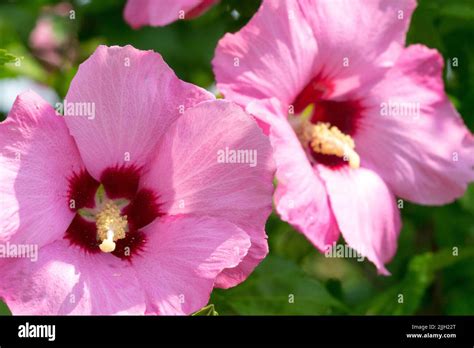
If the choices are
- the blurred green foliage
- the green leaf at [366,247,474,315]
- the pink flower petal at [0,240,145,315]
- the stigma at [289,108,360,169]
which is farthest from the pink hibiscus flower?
the green leaf at [366,247,474,315]

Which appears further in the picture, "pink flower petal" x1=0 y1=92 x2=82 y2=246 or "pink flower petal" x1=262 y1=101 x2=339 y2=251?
"pink flower petal" x1=262 y1=101 x2=339 y2=251

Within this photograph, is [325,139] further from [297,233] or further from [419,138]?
[297,233]

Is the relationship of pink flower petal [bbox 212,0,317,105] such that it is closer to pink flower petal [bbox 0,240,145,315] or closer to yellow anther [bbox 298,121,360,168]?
yellow anther [bbox 298,121,360,168]

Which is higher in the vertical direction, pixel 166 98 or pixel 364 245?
pixel 166 98
